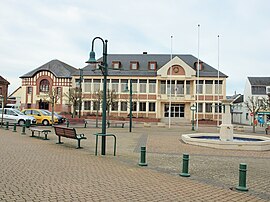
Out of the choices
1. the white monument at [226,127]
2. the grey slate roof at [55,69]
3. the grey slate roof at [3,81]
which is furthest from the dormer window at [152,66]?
the white monument at [226,127]

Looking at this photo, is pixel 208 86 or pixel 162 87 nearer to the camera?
pixel 208 86

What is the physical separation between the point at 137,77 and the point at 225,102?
3494 cm

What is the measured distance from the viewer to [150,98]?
52.5 m

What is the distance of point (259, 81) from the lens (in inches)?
2370

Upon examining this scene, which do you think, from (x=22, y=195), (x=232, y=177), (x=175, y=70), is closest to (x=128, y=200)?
(x=22, y=195)

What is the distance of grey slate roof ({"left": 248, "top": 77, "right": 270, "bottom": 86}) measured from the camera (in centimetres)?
5944

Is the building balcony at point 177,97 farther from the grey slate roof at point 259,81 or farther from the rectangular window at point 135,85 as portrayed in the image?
the grey slate roof at point 259,81

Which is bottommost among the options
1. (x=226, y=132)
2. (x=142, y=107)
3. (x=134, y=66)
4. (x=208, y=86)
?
(x=226, y=132)

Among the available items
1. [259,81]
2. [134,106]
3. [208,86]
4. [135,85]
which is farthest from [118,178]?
[259,81]

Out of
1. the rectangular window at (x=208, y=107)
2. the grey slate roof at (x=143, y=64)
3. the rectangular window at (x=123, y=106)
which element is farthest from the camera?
the rectangular window at (x=123, y=106)

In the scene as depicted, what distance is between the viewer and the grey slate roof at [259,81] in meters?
59.4

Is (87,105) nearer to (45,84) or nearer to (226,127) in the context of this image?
(45,84)

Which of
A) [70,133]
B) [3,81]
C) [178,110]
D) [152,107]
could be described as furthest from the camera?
[3,81]

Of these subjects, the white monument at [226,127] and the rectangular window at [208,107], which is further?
the rectangular window at [208,107]
